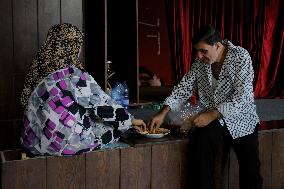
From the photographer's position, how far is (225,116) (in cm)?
219

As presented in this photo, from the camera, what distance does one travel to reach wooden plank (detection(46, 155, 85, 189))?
6.34ft

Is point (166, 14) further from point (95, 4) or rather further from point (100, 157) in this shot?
point (100, 157)

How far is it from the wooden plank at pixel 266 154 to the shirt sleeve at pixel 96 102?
0.88 meters

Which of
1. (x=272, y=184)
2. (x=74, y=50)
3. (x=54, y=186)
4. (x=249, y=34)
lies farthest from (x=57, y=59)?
(x=249, y=34)

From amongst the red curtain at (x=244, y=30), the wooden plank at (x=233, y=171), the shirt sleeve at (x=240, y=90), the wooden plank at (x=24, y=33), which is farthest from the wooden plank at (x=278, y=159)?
the red curtain at (x=244, y=30)

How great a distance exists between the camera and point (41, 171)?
191 cm

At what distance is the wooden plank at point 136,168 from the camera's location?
2092mm

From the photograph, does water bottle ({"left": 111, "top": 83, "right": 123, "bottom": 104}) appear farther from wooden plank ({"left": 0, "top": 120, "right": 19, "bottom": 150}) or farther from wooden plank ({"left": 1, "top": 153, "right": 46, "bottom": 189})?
wooden plank ({"left": 1, "top": 153, "right": 46, "bottom": 189})

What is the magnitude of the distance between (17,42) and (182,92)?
3.99ft

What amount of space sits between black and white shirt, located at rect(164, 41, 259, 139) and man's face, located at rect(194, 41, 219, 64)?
61mm

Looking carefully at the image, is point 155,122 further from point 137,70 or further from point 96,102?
point 137,70

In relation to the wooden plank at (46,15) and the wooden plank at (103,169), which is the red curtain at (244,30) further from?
the wooden plank at (103,169)

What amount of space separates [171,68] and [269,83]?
1.50 metres

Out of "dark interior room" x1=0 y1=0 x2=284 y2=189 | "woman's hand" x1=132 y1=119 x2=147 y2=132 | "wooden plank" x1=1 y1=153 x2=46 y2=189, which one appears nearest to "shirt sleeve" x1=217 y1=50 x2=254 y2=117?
"dark interior room" x1=0 y1=0 x2=284 y2=189
